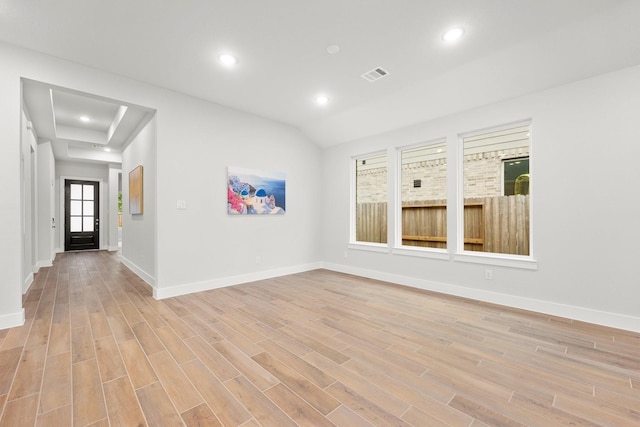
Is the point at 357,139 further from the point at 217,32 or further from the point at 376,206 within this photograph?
the point at 217,32

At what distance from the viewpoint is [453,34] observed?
8.83ft

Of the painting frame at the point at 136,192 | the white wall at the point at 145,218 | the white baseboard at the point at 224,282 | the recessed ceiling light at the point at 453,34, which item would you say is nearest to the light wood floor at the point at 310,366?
the white baseboard at the point at 224,282

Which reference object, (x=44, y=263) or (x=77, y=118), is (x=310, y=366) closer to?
(x=77, y=118)

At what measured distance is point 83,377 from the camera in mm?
1968

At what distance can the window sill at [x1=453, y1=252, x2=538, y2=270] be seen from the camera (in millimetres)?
3369

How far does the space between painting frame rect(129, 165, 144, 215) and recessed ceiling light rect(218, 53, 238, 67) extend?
2576mm

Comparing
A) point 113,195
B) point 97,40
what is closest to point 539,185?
point 97,40

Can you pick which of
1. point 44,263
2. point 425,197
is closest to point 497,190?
point 425,197

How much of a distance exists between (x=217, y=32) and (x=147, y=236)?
3.28m

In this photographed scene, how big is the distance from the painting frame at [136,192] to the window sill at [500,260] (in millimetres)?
5066

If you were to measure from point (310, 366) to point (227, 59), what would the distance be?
321 centimetres

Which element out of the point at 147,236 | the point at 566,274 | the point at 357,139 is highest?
the point at 357,139

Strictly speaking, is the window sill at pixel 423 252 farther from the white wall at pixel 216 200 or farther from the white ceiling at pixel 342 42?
the white ceiling at pixel 342 42

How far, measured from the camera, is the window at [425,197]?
17.3ft
